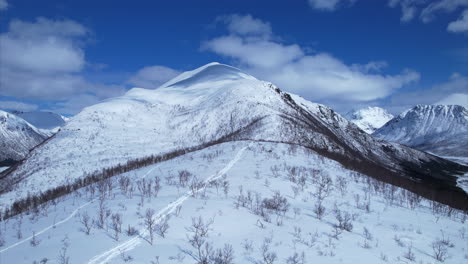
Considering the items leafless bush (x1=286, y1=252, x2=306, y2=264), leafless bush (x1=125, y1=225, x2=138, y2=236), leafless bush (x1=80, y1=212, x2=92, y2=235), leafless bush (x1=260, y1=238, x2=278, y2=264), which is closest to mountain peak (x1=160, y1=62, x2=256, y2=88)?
leafless bush (x1=80, y1=212, x2=92, y2=235)

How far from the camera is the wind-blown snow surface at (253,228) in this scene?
602cm

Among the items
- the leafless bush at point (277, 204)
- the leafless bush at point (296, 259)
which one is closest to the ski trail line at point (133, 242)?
Answer: the leafless bush at point (277, 204)

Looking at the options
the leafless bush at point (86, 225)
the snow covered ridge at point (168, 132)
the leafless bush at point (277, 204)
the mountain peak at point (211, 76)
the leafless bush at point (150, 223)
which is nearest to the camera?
the leafless bush at point (150, 223)

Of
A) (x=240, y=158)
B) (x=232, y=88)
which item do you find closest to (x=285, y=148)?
(x=240, y=158)

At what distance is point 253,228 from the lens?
7.20 meters

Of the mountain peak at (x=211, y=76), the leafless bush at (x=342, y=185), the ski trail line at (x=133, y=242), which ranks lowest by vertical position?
the ski trail line at (x=133, y=242)

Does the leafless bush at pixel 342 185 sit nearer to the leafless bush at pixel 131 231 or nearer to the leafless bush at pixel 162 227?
the leafless bush at pixel 162 227

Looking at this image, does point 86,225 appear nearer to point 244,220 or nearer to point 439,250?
point 244,220

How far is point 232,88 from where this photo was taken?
2405 inches

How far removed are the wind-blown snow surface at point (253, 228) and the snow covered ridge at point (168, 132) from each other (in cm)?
1487

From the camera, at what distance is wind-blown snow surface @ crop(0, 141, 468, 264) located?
6.02 m

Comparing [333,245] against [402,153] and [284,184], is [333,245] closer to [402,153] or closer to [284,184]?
[284,184]

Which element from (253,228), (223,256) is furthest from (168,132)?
(223,256)

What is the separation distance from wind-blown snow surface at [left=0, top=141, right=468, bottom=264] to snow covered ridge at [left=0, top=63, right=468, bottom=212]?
14.9 m
